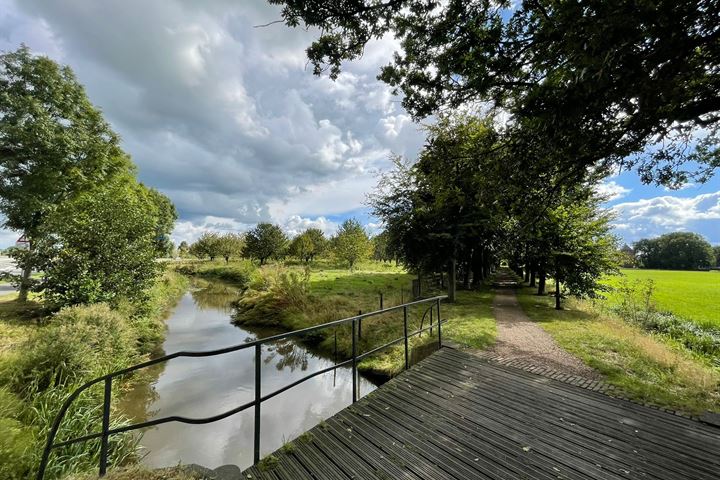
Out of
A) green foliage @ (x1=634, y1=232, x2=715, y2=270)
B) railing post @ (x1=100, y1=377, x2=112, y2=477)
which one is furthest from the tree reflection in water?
green foliage @ (x1=634, y1=232, x2=715, y2=270)

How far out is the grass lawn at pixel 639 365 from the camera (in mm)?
4211

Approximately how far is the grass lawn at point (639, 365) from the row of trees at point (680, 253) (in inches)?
2856

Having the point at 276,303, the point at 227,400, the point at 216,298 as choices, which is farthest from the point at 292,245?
→ the point at 227,400

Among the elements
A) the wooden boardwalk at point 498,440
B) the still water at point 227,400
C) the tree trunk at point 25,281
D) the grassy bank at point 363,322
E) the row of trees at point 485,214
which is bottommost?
the still water at point 227,400

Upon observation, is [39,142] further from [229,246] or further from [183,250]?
[183,250]

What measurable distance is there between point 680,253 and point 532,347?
295 ft

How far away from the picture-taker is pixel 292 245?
4691 centimetres

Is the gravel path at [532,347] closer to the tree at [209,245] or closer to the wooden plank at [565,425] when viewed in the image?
the wooden plank at [565,425]

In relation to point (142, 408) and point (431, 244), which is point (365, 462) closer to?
point (142, 408)

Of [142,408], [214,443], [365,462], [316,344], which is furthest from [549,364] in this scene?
[142,408]

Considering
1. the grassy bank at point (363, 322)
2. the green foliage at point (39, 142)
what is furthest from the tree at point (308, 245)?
the green foliage at point (39, 142)

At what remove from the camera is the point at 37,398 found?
4.46 m

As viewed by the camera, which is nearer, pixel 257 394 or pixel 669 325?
pixel 257 394

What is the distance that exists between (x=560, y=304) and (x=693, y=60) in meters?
9.98
